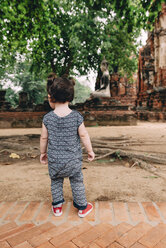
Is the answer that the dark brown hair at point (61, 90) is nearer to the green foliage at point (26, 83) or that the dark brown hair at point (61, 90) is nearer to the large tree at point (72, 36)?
the large tree at point (72, 36)

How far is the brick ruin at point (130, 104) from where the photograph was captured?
10.2 m

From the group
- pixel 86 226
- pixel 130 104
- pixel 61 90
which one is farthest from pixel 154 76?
pixel 86 226

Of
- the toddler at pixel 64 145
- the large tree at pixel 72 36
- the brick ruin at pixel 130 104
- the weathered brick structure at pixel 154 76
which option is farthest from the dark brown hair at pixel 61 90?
the weathered brick structure at pixel 154 76

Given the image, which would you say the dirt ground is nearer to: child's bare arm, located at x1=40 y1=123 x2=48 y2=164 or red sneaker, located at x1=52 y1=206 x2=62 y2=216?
red sneaker, located at x1=52 y1=206 x2=62 y2=216

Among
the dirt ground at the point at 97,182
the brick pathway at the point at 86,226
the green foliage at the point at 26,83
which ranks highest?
the green foliage at the point at 26,83

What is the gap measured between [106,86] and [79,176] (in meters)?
10.5

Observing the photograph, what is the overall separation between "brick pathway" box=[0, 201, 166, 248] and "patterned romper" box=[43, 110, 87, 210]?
15 cm

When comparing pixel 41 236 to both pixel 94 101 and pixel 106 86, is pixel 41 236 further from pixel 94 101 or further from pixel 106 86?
pixel 106 86

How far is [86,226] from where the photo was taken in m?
1.42

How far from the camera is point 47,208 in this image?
5.59 ft

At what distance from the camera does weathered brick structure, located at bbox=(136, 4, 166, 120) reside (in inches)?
507

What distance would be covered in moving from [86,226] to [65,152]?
24.2 inches

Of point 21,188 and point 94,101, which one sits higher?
point 94,101

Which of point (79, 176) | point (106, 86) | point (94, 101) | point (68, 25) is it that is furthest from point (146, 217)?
point (68, 25)
